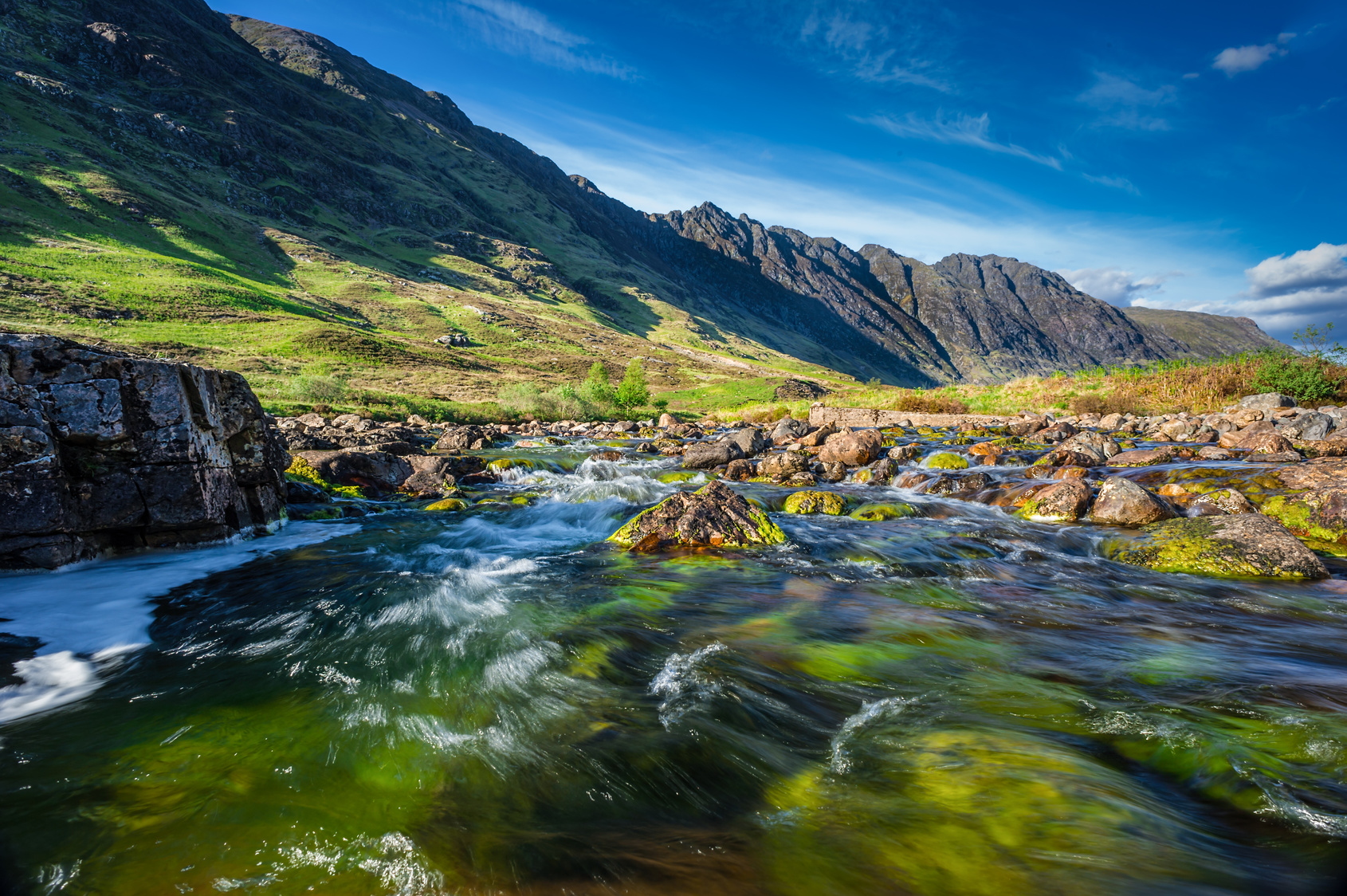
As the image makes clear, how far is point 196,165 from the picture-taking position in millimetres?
117500

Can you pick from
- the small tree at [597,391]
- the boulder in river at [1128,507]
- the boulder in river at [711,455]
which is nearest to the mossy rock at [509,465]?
the boulder in river at [711,455]

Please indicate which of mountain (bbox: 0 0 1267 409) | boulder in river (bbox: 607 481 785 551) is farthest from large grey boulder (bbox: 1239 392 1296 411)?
mountain (bbox: 0 0 1267 409)

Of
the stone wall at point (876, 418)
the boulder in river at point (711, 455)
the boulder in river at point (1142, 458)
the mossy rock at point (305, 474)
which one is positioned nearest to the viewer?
the mossy rock at point (305, 474)

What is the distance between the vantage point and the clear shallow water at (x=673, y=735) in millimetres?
2453

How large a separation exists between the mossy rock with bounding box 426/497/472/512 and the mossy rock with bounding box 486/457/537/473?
4.43 meters

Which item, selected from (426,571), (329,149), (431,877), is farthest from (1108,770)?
(329,149)

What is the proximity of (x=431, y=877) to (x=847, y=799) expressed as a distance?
222cm

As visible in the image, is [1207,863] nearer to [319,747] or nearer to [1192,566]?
[319,747]

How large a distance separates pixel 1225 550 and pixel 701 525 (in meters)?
7.81

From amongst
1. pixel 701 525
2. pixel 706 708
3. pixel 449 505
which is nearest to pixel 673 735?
pixel 706 708

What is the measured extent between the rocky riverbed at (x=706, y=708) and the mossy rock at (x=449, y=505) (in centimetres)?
245

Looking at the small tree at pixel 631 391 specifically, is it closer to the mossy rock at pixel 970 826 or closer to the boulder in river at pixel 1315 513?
the boulder in river at pixel 1315 513

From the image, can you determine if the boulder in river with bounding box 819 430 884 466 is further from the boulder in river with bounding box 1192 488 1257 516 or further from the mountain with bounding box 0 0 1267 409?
the mountain with bounding box 0 0 1267 409

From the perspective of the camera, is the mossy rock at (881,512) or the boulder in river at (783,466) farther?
the boulder in river at (783,466)
